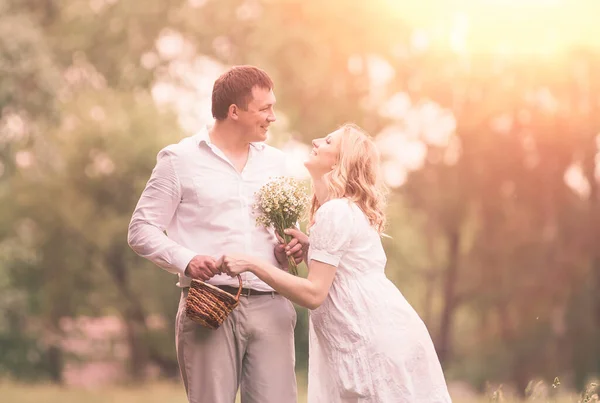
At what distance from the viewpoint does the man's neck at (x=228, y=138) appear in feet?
13.0

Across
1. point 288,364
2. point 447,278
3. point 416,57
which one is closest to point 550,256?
point 447,278

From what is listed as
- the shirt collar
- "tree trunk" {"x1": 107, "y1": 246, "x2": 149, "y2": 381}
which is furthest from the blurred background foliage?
the shirt collar

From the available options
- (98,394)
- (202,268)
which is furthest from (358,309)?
(98,394)

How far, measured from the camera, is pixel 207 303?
3.50 m

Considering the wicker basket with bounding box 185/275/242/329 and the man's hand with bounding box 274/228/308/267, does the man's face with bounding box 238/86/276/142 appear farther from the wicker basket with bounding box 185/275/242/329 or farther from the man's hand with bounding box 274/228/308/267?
the wicker basket with bounding box 185/275/242/329

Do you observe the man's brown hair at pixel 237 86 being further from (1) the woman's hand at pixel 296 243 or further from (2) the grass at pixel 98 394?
(2) the grass at pixel 98 394

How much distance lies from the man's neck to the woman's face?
0.35m

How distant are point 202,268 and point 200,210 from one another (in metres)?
0.32

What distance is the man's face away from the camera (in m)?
3.91

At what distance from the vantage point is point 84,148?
17.0 m

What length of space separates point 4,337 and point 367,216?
14.7 meters

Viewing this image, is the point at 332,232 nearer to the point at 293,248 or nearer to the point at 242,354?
the point at 293,248

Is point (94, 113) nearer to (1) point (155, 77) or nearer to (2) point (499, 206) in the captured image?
(1) point (155, 77)

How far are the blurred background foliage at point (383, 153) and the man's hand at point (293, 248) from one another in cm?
1213
